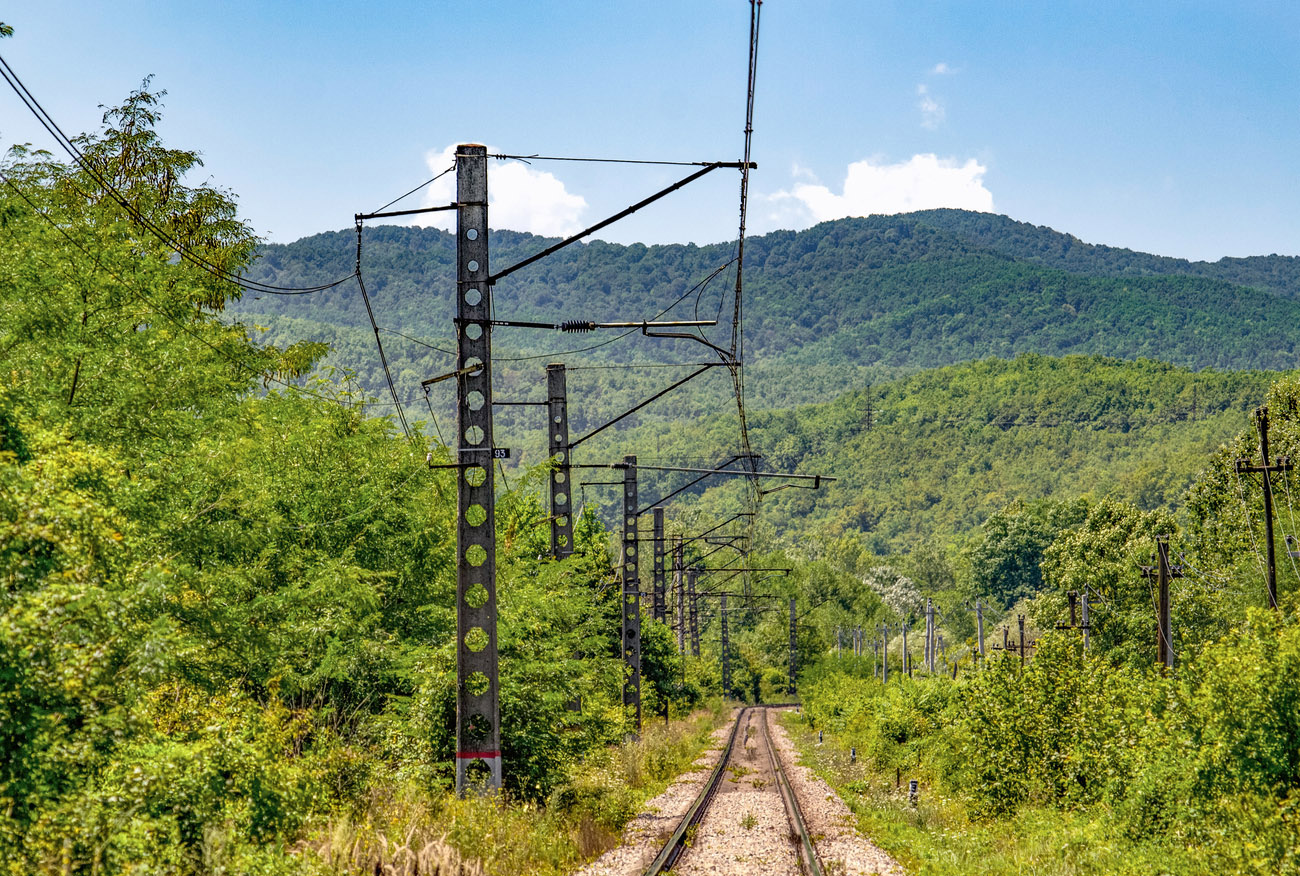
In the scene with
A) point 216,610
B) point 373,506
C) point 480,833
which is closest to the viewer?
point 480,833

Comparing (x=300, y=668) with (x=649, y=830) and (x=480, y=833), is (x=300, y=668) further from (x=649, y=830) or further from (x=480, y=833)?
(x=480, y=833)

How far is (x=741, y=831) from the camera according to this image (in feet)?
64.3

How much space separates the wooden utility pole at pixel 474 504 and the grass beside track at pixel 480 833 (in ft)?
2.39

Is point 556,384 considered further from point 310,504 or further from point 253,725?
point 253,725

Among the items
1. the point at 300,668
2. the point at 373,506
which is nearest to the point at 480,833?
the point at 300,668

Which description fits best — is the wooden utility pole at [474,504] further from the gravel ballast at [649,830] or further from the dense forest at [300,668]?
the gravel ballast at [649,830]

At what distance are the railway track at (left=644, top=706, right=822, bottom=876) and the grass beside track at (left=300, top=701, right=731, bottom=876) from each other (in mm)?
1186

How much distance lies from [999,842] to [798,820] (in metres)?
4.14

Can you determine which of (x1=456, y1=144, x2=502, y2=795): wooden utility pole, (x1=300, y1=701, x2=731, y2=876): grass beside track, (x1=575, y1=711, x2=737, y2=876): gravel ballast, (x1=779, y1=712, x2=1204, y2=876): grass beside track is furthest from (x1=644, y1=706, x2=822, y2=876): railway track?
(x1=456, y1=144, x2=502, y2=795): wooden utility pole

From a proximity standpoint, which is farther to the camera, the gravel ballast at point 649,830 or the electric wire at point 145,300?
the electric wire at point 145,300

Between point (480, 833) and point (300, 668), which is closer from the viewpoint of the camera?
point (480, 833)

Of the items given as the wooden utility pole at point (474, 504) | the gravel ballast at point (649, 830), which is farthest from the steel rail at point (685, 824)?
the wooden utility pole at point (474, 504)

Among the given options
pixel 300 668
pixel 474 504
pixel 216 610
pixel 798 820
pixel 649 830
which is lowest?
pixel 798 820

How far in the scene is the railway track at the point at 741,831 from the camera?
624 inches
